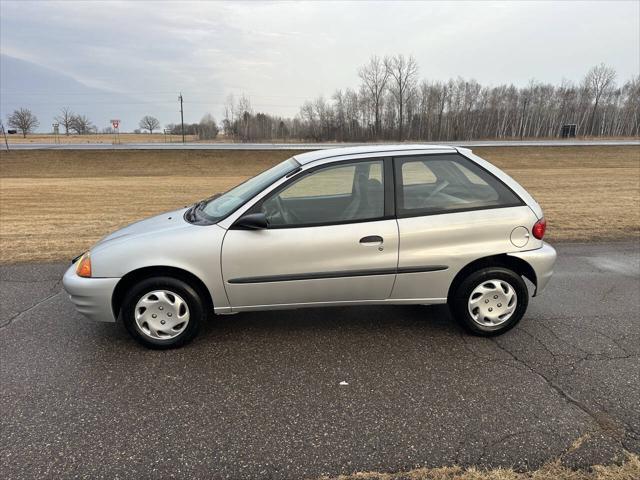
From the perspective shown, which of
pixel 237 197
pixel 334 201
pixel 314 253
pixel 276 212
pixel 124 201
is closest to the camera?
pixel 314 253

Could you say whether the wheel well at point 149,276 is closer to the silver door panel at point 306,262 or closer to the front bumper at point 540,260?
the silver door panel at point 306,262

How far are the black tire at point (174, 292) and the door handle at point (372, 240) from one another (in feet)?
4.67

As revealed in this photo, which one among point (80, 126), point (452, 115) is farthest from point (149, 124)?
point (452, 115)

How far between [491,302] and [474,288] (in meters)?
0.20

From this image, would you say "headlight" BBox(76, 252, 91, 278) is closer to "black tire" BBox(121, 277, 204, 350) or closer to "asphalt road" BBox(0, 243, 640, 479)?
"black tire" BBox(121, 277, 204, 350)

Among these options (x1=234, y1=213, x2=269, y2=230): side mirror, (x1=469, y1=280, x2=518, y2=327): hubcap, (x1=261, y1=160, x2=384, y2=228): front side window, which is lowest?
(x1=469, y1=280, x2=518, y2=327): hubcap

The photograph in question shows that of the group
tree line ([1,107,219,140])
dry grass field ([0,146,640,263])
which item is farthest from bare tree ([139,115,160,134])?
dry grass field ([0,146,640,263])

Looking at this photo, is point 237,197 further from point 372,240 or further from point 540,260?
point 540,260

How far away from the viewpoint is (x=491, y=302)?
372 cm

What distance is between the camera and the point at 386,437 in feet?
8.20

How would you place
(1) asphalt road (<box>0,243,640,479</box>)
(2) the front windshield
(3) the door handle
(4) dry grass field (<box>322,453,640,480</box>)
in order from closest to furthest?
(4) dry grass field (<box>322,453,640,480</box>), (1) asphalt road (<box>0,243,640,479</box>), (3) the door handle, (2) the front windshield

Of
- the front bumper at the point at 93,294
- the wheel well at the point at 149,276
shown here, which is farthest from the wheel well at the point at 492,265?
the front bumper at the point at 93,294

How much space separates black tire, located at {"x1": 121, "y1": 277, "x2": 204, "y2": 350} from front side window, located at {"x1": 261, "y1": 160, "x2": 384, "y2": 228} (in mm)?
877

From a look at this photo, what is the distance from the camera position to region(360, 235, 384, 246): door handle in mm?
3471
